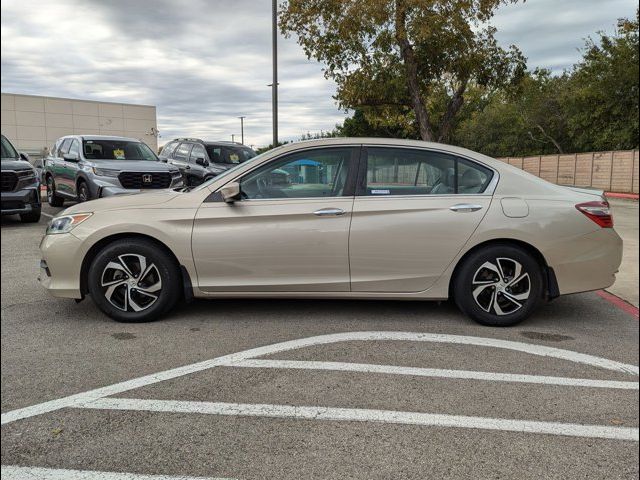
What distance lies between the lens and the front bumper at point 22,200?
8789mm

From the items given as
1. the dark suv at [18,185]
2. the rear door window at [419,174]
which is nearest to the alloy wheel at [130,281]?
the rear door window at [419,174]

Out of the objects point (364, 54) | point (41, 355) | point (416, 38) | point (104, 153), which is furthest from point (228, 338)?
point (364, 54)

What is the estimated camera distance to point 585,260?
4043 millimetres

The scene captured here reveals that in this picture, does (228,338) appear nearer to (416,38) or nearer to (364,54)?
(416,38)

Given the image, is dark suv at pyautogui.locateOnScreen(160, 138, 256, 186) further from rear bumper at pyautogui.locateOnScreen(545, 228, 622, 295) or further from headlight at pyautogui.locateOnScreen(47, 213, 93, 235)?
rear bumper at pyautogui.locateOnScreen(545, 228, 622, 295)

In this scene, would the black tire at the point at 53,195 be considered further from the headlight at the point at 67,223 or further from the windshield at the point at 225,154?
the headlight at the point at 67,223

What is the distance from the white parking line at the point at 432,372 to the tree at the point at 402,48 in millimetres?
14306

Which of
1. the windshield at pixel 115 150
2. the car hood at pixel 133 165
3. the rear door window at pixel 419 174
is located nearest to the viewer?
the rear door window at pixel 419 174

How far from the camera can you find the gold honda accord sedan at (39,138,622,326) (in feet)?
13.4

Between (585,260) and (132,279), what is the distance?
354 cm

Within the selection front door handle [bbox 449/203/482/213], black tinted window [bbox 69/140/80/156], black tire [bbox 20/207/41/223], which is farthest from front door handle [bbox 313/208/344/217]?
black tinted window [bbox 69/140/80/156]

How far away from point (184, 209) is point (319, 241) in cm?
112

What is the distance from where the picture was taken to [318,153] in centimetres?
438

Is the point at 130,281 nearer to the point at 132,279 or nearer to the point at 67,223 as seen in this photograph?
the point at 132,279
